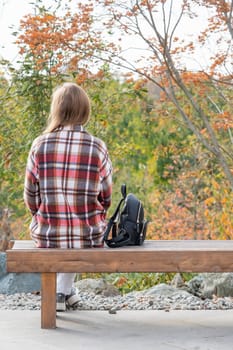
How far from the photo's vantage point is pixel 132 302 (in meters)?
5.52

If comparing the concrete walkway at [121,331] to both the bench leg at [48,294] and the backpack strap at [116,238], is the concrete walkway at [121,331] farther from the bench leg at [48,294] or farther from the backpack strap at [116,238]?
the backpack strap at [116,238]

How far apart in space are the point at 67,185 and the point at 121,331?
2.85 ft

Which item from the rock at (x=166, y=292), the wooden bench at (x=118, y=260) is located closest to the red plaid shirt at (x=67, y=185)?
the wooden bench at (x=118, y=260)

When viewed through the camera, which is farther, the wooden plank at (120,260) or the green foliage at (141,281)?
the green foliage at (141,281)

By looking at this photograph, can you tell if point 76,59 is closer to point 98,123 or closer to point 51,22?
point 51,22

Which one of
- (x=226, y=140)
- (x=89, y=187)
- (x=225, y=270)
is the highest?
(x=226, y=140)

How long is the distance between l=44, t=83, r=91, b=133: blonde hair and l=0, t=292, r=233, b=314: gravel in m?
1.29

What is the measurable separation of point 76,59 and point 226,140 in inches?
144

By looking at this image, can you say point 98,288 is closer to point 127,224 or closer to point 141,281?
point 141,281

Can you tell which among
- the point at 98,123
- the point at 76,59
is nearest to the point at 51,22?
the point at 76,59

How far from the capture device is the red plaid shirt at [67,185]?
173 inches

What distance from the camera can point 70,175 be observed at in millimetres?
4387

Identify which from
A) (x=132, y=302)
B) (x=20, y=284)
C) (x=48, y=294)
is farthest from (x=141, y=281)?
(x=48, y=294)

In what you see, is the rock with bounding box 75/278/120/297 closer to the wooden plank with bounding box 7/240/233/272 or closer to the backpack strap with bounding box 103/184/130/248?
the backpack strap with bounding box 103/184/130/248
